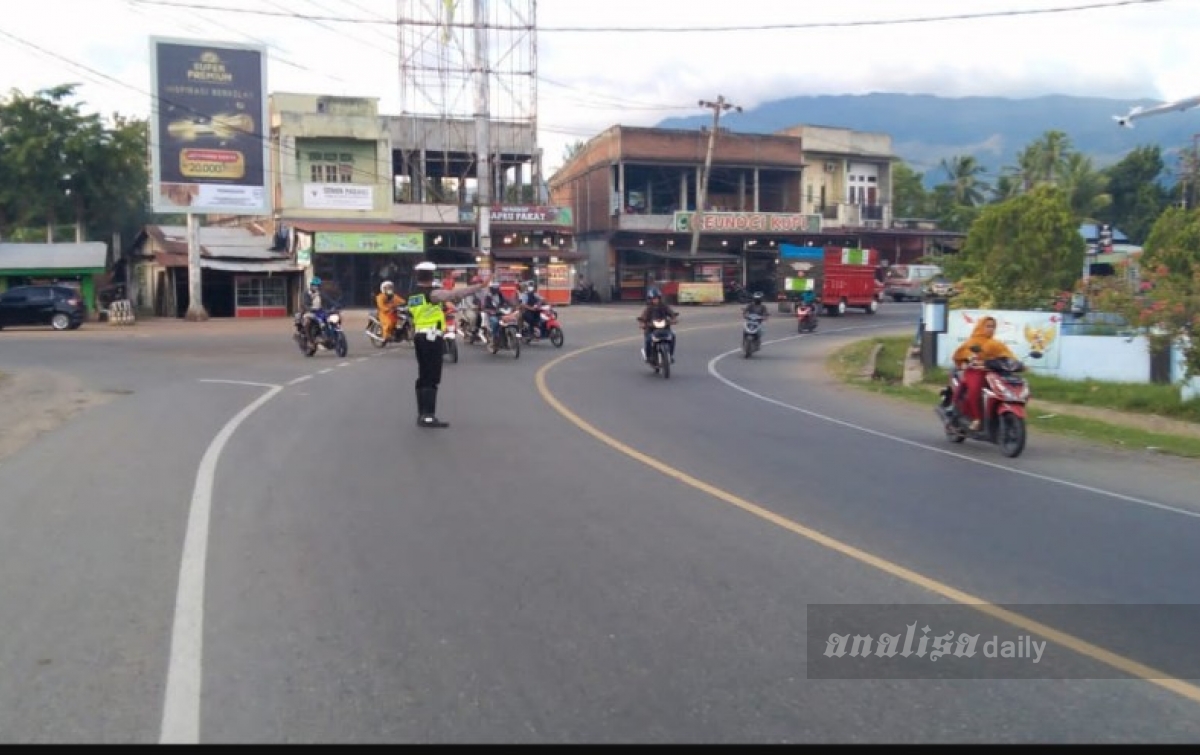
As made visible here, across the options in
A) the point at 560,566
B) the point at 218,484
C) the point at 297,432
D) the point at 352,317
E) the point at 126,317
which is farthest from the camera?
the point at 352,317

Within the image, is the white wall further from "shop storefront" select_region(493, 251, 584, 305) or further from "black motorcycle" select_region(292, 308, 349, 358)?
"shop storefront" select_region(493, 251, 584, 305)

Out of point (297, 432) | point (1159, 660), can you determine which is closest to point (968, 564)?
point (1159, 660)

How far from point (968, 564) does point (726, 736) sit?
3258 millimetres

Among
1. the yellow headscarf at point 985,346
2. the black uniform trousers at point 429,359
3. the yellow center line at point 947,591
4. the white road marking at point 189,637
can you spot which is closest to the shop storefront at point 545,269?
the black uniform trousers at point 429,359

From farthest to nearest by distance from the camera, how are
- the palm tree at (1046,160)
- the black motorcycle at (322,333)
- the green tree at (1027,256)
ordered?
the palm tree at (1046,160), the green tree at (1027,256), the black motorcycle at (322,333)

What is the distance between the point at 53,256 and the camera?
43.2 meters

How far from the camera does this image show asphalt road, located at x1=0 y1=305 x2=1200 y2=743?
186 inches

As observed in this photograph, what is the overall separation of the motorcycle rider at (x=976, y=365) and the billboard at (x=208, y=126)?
33.5 meters

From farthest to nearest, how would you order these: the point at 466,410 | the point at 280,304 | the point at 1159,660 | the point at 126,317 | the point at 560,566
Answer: the point at 280,304
the point at 126,317
the point at 466,410
the point at 560,566
the point at 1159,660

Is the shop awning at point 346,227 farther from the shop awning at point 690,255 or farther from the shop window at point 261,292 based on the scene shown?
the shop awning at point 690,255

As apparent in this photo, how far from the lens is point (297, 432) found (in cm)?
1308

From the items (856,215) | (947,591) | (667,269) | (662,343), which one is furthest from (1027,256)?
(856,215)

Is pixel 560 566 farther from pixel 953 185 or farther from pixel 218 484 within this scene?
pixel 953 185

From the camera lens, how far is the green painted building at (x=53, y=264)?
42375mm
